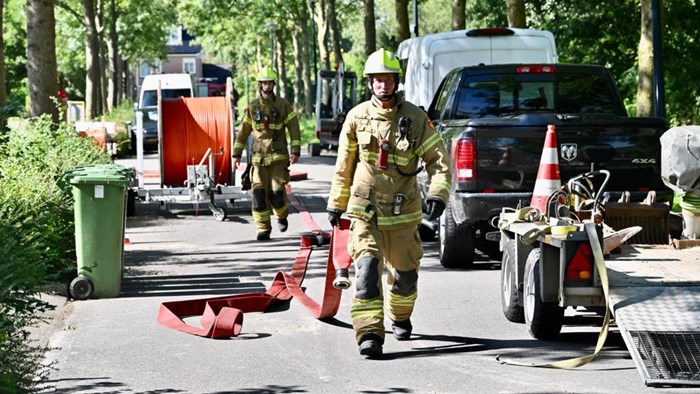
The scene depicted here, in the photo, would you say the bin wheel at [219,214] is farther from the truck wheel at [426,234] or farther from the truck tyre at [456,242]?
the truck tyre at [456,242]

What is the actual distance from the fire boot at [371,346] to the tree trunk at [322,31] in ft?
146

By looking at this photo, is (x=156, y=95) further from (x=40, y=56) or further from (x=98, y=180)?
(x=98, y=180)

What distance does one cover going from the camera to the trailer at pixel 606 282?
734 centimetres

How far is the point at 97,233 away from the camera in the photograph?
1135cm

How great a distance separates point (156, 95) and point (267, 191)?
22116 millimetres

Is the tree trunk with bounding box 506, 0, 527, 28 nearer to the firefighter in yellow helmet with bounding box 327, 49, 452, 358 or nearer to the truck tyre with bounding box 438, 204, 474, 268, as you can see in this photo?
the truck tyre with bounding box 438, 204, 474, 268

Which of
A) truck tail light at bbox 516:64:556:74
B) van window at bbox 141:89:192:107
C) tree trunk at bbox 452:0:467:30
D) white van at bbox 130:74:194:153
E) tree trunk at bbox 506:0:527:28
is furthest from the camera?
van window at bbox 141:89:192:107

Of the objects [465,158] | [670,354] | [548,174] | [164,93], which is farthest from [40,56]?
[164,93]

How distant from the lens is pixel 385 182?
881cm

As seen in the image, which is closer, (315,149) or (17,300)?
(17,300)

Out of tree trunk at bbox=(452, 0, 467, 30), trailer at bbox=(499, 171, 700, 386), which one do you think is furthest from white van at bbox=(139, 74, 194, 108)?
trailer at bbox=(499, 171, 700, 386)

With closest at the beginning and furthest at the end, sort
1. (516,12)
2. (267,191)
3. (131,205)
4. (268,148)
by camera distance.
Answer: (268,148) → (267,191) → (131,205) → (516,12)

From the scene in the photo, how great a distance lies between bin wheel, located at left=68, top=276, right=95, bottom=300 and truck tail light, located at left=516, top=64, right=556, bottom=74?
16.0 feet

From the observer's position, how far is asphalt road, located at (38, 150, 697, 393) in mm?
7680
